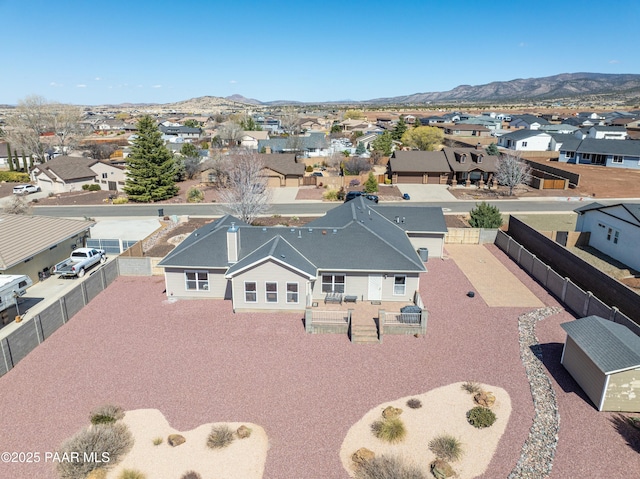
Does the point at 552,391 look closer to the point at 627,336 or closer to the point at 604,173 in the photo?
the point at 627,336

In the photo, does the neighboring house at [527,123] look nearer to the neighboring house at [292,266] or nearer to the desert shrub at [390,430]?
the neighboring house at [292,266]

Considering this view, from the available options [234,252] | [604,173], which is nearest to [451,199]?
[604,173]

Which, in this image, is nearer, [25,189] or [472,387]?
[472,387]

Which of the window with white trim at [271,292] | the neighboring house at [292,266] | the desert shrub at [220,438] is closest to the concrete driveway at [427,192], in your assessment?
the neighboring house at [292,266]

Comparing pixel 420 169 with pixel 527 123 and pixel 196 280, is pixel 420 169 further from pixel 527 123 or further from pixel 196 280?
pixel 527 123

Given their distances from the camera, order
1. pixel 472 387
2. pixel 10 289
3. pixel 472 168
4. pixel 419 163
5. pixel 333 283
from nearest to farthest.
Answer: pixel 472 387 → pixel 10 289 → pixel 333 283 → pixel 472 168 → pixel 419 163

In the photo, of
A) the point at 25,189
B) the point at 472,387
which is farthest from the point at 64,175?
the point at 472,387
